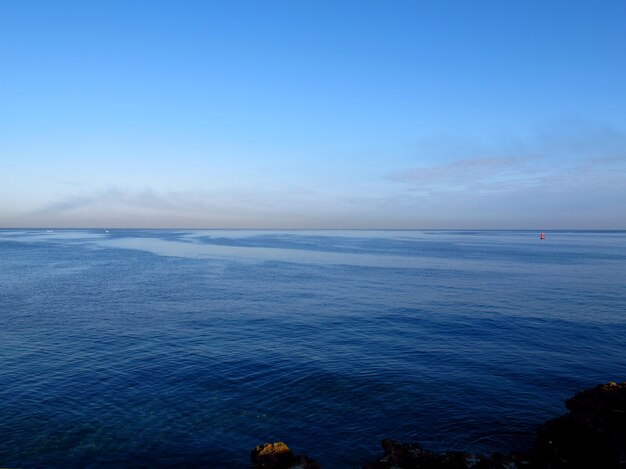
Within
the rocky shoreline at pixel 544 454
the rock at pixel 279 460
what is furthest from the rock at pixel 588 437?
the rock at pixel 279 460

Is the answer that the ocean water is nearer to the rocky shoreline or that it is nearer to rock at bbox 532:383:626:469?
rock at bbox 532:383:626:469

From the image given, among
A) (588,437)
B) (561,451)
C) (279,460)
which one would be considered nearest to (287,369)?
(279,460)

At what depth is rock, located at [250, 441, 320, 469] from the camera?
68.7 ft

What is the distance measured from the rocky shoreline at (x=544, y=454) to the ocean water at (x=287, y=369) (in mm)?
2431

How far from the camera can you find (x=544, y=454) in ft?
73.3

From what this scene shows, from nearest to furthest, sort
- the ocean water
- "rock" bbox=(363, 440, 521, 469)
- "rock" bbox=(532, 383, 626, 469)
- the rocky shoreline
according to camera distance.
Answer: "rock" bbox=(363, 440, 521, 469)
the rocky shoreline
"rock" bbox=(532, 383, 626, 469)
the ocean water

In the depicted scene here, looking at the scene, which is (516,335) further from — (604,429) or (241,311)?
(241,311)

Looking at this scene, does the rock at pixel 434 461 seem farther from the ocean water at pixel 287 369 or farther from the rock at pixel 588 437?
the ocean water at pixel 287 369

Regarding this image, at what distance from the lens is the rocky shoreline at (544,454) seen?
68.8 ft

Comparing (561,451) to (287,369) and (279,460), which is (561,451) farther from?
(287,369)

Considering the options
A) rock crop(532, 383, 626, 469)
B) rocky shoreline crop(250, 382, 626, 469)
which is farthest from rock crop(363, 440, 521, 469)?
rock crop(532, 383, 626, 469)

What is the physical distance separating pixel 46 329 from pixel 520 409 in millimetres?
51074

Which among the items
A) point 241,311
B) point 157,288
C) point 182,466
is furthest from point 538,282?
point 182,466

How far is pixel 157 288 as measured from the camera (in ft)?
272
